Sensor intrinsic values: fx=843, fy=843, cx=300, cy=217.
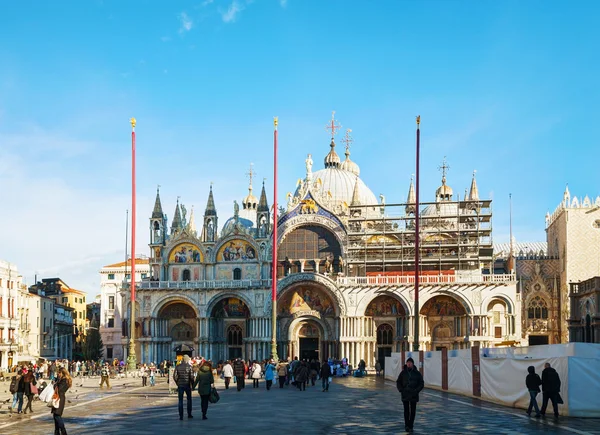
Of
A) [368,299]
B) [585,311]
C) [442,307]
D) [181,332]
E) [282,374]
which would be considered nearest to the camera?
[282,374]

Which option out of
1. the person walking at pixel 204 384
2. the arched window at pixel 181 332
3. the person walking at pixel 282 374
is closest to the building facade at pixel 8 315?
the arched window at pixel 181 332

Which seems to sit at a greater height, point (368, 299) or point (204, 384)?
point (368, 299)

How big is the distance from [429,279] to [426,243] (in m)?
3.89

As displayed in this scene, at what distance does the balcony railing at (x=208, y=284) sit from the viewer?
70938 mm

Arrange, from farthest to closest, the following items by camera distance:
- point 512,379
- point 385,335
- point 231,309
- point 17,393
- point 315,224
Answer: point 231,309, point 315,224, point 385,335, point 512,379, point 17,393

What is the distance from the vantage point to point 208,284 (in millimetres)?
72438

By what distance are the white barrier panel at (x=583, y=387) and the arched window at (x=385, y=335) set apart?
153 feet

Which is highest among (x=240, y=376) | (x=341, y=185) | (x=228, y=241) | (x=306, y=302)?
(x=341, y=185)

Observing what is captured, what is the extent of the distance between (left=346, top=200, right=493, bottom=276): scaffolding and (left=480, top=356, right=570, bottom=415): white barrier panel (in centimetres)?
3788

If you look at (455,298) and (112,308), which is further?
(112,308)

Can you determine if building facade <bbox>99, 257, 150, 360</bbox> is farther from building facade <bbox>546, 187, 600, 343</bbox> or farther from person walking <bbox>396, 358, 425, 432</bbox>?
person walking <bbox>396, 358, 425, 432</bbox>

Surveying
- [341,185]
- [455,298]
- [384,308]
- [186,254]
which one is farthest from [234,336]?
[341,185]

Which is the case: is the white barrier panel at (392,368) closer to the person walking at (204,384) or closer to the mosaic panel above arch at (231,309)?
the mosaic panel above arch at (231,309)

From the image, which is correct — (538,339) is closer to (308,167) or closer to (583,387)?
(308,167)
